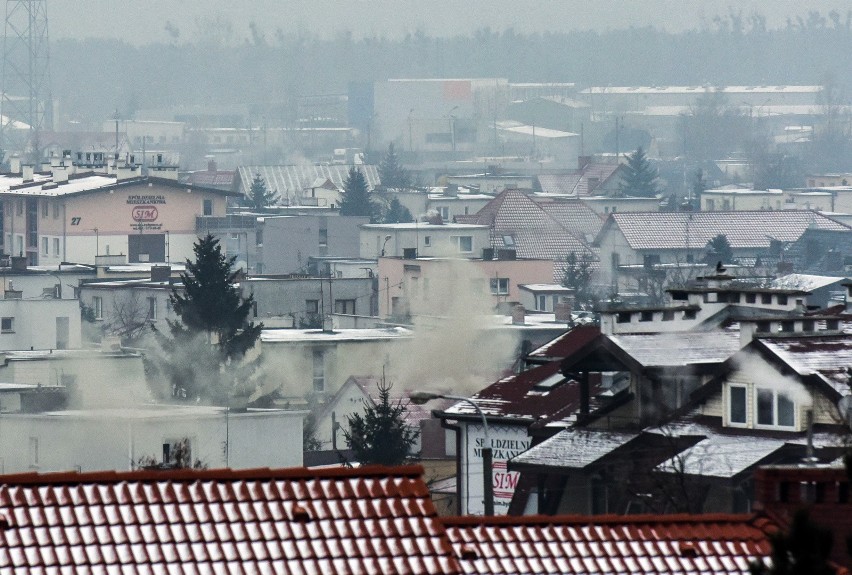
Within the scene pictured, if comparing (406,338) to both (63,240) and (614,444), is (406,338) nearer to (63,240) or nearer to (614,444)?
(614,444)

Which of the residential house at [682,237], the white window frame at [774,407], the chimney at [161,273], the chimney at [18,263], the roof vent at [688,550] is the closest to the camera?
the roof vent at [688,550]

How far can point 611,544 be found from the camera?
8.41m

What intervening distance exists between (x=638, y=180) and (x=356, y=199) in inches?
677

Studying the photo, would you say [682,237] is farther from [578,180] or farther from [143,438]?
[143,438]

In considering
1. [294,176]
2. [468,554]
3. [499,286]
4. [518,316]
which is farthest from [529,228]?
[468,554]

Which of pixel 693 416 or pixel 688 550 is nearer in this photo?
pixel 688 550

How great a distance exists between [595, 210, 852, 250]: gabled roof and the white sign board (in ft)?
142

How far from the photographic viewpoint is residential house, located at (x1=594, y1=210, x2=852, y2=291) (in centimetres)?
6144

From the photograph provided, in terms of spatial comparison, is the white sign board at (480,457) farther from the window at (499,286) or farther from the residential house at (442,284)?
the window at (499,286)

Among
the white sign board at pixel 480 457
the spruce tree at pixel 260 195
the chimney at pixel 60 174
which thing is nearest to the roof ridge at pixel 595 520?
the white sign board at pixel 480 457

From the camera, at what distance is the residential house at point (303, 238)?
66.2 metres

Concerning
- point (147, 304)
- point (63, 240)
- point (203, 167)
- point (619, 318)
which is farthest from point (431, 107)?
point (619, 318)

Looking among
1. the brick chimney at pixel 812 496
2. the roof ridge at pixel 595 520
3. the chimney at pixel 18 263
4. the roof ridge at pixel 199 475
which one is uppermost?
Answer: the chimney at pixel 18 263

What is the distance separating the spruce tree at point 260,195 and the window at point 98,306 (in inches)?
1490
